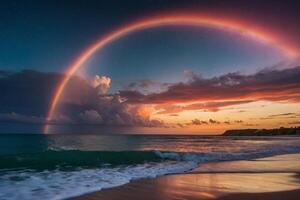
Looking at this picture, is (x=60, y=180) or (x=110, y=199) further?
(x=60, y=180)

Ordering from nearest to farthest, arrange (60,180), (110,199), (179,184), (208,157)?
(110,199), (179,184), (60,180), (208,157)

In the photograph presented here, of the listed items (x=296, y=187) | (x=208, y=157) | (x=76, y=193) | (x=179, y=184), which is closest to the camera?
(x=76, y=193)

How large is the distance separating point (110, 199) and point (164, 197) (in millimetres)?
1620

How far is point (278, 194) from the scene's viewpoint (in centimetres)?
1177

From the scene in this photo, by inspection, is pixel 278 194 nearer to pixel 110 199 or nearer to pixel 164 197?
pixel 164 197

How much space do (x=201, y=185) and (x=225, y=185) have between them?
855mm

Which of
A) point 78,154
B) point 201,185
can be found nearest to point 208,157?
point 78,154

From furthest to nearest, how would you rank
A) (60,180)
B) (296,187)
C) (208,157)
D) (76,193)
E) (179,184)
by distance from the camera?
(208,157) < (60,180) < (179,184) < (296,187) < (76,193)

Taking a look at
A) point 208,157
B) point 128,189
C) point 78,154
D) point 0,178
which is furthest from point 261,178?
point 78,154

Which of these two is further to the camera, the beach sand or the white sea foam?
the white sea foam

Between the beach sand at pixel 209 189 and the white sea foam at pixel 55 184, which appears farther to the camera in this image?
the white sea foam at pixel 55 184

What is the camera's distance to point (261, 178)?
1552 cm

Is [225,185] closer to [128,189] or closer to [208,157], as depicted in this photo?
[128,189]

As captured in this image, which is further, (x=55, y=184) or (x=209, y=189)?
(x=55, y=184)
